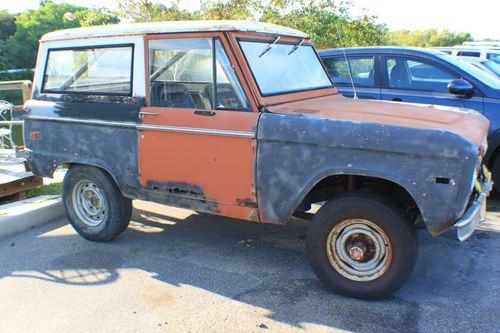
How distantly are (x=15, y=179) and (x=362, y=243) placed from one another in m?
4.90

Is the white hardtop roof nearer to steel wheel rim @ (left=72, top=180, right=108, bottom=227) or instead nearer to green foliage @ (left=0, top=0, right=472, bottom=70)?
steel wheel rim @ (left=72, top=180, right=108, bottom=227)

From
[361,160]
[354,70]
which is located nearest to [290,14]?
[354,70]

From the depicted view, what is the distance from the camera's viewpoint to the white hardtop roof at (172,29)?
3690 millimetres


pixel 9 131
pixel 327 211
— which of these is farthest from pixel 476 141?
pixel 9 131

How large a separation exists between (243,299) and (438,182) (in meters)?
1.65

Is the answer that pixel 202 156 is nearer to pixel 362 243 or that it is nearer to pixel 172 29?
pixel 172 29

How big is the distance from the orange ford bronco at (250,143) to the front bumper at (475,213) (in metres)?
0.02

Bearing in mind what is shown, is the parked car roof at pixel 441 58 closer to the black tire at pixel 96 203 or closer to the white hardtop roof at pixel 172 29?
the white hardtop roof at pixel 172 29

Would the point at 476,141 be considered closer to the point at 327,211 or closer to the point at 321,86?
the point at 327,211

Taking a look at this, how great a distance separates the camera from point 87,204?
4.69 meters

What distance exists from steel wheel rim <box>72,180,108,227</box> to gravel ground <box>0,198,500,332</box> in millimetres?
250

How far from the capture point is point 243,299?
3.42 metres

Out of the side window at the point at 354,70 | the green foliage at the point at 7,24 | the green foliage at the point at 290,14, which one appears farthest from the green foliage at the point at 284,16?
the green foliage at the point at 7,24

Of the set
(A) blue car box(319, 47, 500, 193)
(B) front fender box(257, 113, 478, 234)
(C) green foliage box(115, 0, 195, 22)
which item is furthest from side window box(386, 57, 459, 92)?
(C) green foliage box(115, 0, 195, 22)
